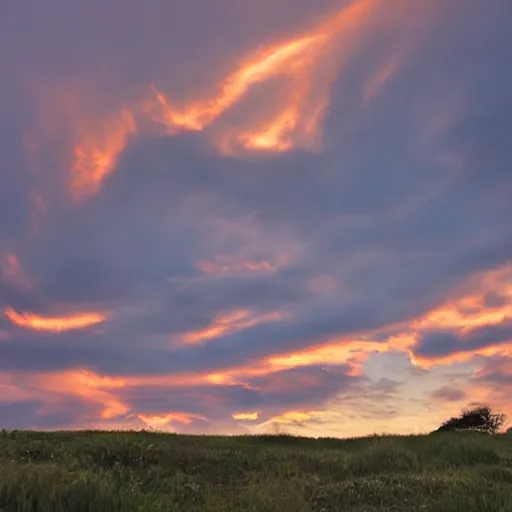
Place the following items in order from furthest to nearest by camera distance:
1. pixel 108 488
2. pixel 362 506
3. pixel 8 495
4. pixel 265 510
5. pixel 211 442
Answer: pixel 211 442
pixel 362 506
pixel 265 510
pixel 108 488
pixel 8 495

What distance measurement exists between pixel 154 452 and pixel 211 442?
7.72 m

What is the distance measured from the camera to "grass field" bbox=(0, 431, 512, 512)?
9.89 meters

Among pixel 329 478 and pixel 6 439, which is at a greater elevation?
pixel 6 439

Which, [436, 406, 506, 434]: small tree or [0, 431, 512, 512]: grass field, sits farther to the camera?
[436, 406, 506, 434]: small tree

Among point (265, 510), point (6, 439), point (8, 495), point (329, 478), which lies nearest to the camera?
point (8, 495)

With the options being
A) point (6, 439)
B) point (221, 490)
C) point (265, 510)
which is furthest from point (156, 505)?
point (6, 439)

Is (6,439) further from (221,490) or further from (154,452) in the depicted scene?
(221,490)

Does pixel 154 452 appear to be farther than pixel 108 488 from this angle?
Yes

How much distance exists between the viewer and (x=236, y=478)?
1898 cm

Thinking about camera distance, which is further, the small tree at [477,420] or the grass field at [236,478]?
the small tree at [477,420]

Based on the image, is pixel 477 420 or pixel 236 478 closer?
pixel 236 478

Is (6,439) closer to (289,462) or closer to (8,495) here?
(289,462)

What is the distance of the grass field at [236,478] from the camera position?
9.89m

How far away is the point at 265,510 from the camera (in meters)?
11.8
